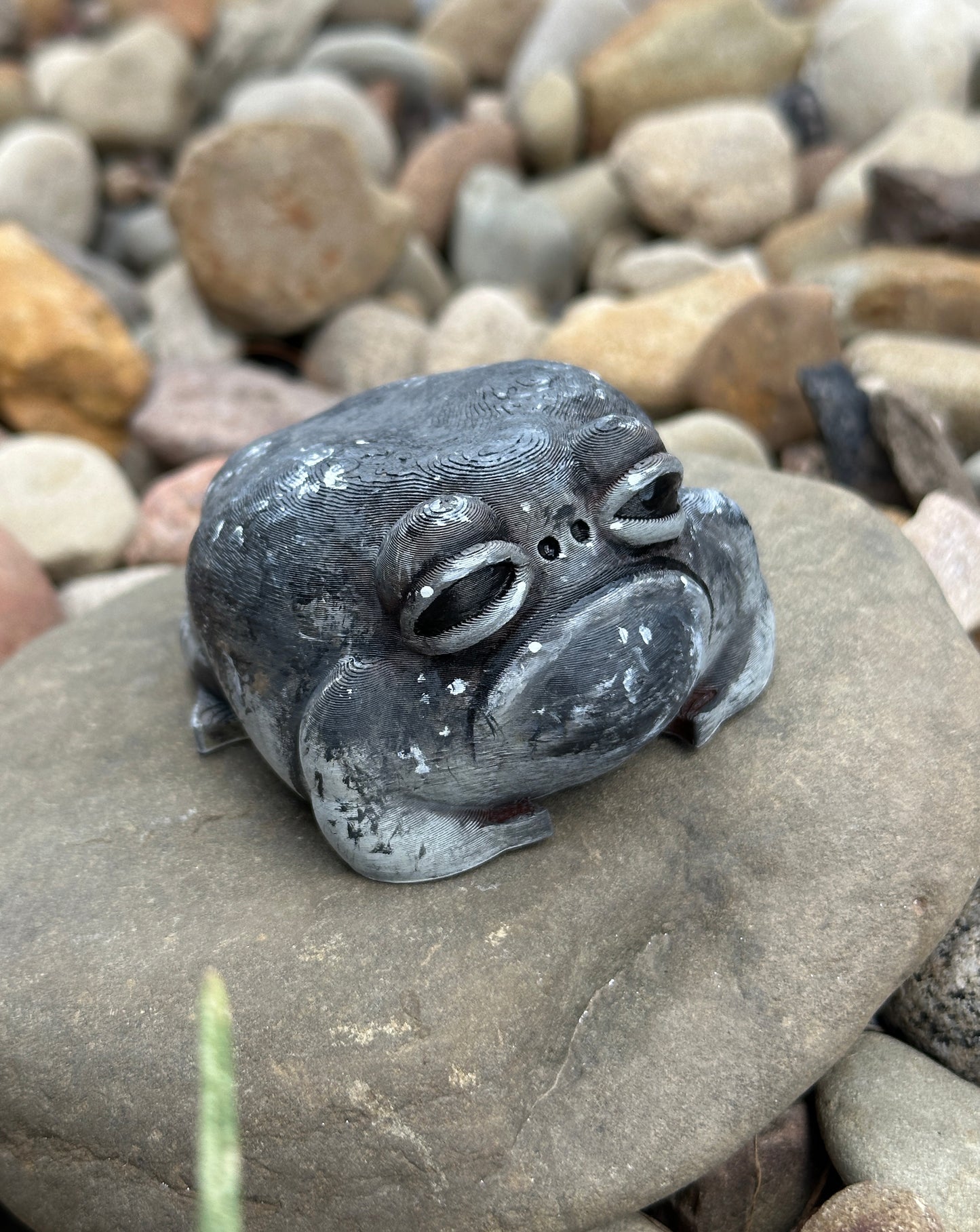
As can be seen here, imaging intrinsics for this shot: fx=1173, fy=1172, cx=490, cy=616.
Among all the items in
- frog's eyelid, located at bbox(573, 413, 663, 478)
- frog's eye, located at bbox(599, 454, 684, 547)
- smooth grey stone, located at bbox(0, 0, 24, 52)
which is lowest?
smooth grey stone, located at bbox(0, 0, 24, 52)

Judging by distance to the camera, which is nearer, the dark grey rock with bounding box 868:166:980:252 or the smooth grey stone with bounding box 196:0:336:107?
the dark grey rock with bounding box 868:166:980:252

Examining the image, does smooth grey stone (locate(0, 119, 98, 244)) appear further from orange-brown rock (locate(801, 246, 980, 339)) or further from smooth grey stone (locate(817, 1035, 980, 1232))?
smooth grey stone (locate(817, 1035, 980, 1232))

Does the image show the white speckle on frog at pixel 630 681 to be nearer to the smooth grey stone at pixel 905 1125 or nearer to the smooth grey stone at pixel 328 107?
the smooth grey stone at pixel 905 1125

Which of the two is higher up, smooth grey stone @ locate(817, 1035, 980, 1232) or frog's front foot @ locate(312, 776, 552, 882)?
frog's front foot @ locate(312, 776, 552, 882)

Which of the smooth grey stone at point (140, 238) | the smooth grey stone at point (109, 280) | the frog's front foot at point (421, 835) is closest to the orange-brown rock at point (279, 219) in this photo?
the smooth grey stone at point (109, 280)

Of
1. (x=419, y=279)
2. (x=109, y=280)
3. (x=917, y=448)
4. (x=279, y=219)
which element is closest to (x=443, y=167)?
(x=419, y=279)

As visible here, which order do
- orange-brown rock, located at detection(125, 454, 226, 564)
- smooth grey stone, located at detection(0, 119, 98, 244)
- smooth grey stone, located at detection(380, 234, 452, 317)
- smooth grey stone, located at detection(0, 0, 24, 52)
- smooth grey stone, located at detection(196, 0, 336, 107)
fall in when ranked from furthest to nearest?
smooth grey stone, located at detection(0, 0, 24, 52) → smooth grey stone, located at detection(196, 0, 336, 107) → smooth grey stone, located at detection(0, 119, 98, 244) → smooth grey stone, located at detection(380, 234, 452, 317) → orange-brown rock, located at detection(125, 454, 226, 564)

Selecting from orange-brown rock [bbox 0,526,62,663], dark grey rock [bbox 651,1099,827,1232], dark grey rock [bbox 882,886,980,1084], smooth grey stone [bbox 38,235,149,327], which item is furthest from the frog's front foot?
smooth grey stone [bbox 38,235,149,327]

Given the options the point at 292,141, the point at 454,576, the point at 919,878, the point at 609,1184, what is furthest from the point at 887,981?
the point at 292,141

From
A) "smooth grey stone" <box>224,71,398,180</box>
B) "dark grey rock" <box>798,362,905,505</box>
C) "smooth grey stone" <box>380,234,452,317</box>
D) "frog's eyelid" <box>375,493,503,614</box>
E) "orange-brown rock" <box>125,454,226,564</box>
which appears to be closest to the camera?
"frog's eyelid" <box>375,493,503,614</box>
